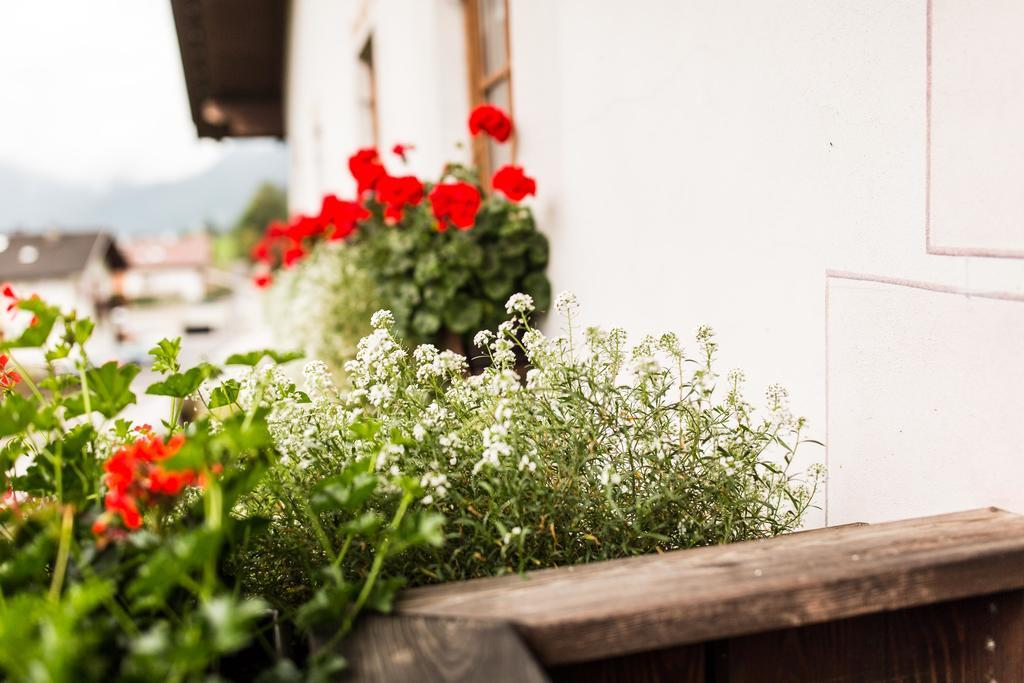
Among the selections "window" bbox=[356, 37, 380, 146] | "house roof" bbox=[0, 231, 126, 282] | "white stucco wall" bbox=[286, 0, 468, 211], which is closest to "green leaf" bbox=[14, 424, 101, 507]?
"white stucco wall" bbox=[286, 0, 468, 211]

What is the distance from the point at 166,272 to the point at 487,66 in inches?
2478

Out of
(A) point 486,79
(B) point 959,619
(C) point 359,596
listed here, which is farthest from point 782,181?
(A) point 486,79

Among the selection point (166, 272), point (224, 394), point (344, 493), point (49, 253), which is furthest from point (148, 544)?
point (166, 272)

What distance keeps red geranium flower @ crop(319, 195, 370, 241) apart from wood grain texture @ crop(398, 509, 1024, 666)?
2990mm

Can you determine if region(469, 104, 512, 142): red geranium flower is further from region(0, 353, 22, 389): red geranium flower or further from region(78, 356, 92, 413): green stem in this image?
region(78, 356, 92, 413): green stem

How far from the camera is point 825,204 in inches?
59.9

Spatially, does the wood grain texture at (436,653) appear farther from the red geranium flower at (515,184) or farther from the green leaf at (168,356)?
the red geranium flower at (515,184)

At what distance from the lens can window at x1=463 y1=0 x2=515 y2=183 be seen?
3.50m

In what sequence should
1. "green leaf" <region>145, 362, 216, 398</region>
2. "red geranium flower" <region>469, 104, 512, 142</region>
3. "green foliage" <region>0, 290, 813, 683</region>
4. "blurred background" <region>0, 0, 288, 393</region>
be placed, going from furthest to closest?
"blurred background" <region>0, 0, 288, 393</region>, "red geranium flower" <region>469, 104, 512, 142</region>, "green leaf" <region>145, 362, 216, 398</region>, "green foliage" <region>0, 290, 813, 683</region>

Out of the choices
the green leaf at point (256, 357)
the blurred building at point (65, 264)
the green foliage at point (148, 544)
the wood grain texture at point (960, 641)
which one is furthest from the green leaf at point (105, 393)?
the blurred building at point (65, 264)

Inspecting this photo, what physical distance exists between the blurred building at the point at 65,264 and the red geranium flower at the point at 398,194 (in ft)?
139

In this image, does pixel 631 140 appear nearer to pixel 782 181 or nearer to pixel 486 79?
pixel 782 181

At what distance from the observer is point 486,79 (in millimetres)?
3693

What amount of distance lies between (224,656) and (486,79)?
10.2 feet
